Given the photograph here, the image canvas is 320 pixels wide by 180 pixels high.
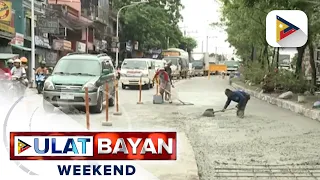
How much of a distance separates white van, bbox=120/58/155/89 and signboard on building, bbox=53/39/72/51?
3.24m

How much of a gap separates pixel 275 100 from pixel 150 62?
11858 millimetres

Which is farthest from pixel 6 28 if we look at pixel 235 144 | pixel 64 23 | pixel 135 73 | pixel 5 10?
pixel 235 144

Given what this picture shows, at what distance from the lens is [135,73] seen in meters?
24.4

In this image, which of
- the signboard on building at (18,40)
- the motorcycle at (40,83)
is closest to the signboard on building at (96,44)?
the signboard on building at (18,40)

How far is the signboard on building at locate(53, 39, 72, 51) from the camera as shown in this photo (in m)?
23.9

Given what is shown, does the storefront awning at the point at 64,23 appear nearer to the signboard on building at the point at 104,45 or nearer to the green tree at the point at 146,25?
the signboard on building at the point at 104,45

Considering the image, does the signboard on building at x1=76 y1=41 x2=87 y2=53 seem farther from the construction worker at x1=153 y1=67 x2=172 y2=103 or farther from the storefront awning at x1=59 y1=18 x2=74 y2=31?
the construction worker at x1=153 y1=67 x2=172 y2=103

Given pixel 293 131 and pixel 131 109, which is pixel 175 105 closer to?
pixel 131 109

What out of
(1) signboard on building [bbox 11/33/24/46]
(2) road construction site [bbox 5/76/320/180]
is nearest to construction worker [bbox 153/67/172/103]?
(2) road construction site [bbox 5/76/320/180]

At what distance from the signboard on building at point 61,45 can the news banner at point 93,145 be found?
2081 centimetres

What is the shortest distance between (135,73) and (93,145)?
21.7 metres

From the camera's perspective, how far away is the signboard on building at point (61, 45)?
2393cm

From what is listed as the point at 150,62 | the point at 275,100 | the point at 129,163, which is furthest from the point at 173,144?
the point at 150,62

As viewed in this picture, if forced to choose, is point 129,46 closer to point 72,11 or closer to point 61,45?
point 72,11
